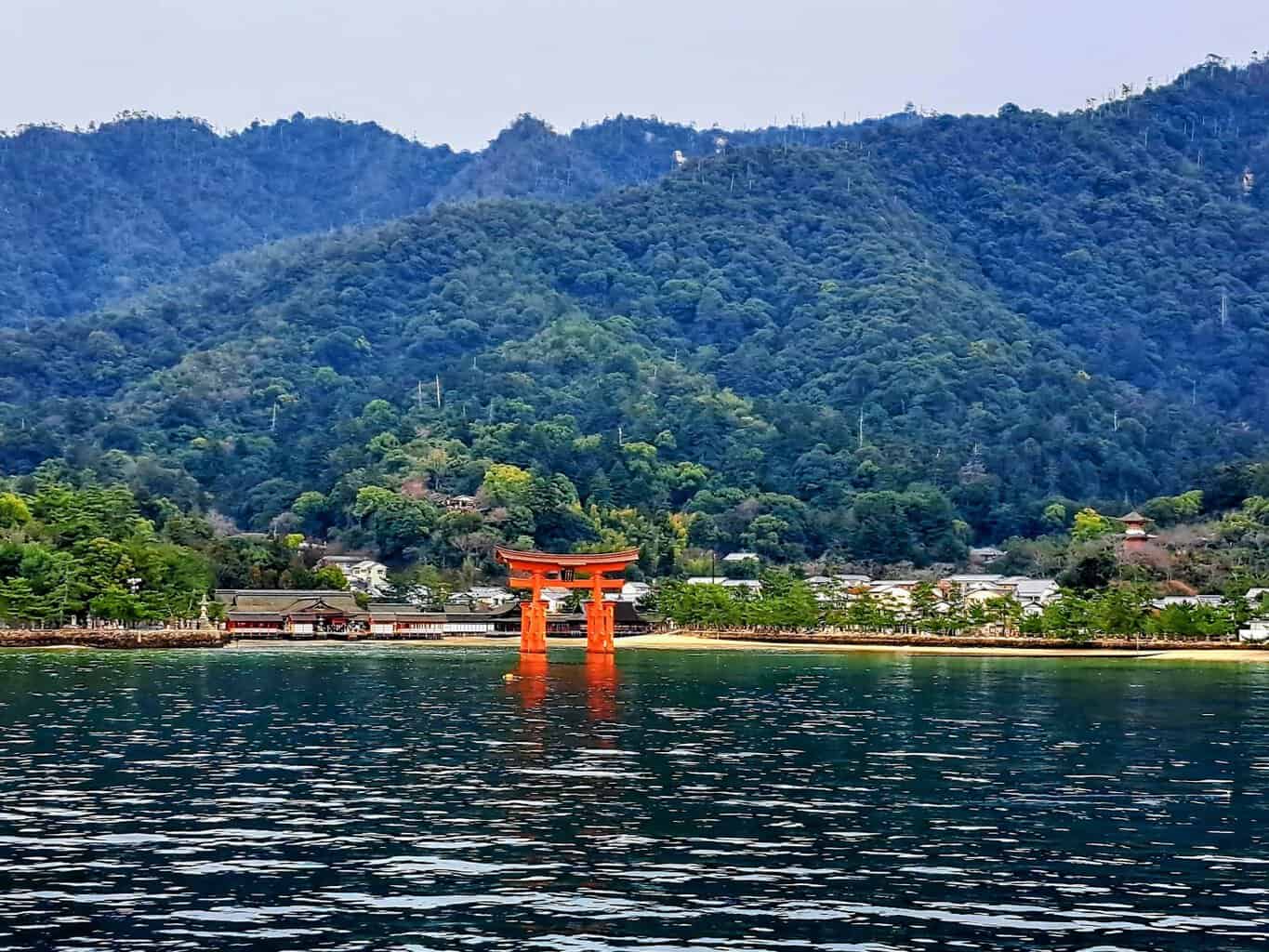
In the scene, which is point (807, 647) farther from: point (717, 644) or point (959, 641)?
point (959, 641)

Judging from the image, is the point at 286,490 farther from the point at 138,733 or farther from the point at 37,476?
the point at 138,733

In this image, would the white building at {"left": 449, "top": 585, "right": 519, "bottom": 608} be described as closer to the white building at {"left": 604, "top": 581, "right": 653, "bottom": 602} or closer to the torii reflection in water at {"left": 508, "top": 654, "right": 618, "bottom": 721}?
the white building at {"left": 604, "top": 581, "right": 653, "bottom": 602}

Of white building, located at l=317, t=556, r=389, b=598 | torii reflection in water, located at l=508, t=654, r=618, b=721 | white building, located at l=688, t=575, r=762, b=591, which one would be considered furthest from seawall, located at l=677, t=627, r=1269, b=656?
white building, located at l=317, t=556, r=389, b=598

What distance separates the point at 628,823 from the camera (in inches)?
1076

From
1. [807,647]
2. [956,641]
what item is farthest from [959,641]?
[807,647]

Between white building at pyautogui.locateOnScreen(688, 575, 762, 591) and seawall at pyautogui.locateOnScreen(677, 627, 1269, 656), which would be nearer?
seawall at pyautogui.locateOnScreen(677, 627, 1269, 656)

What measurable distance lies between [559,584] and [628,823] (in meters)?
54.5

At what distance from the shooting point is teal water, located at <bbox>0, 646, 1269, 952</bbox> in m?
20.4

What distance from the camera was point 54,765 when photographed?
33.1 meters

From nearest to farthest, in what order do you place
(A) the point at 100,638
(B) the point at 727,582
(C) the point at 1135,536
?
(A) the point at 100,638 < (C) the point at 1135,536 < (B) the point at 727,582

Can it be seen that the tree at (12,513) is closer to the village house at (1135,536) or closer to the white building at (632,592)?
the white building at (632,592)

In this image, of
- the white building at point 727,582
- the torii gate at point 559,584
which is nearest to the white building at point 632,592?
the white building at point 727,582

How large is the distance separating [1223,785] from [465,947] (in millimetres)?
17550

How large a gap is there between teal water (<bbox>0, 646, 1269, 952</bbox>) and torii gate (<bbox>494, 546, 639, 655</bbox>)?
28.0 meters
